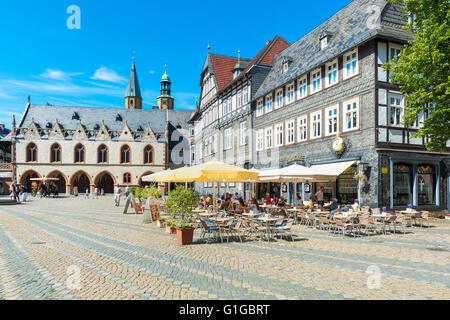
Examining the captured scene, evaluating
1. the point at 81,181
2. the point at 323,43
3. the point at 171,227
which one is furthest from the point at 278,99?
the point at 81,181

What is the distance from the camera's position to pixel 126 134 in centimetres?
6303

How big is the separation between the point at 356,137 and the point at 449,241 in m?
7.92

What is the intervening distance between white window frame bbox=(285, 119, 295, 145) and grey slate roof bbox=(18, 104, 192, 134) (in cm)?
4415

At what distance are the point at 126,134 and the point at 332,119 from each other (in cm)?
4927

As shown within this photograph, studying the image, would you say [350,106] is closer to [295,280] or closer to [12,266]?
[295,280]

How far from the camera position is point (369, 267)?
7.82 meters

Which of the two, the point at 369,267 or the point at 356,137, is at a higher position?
the point at 356,137

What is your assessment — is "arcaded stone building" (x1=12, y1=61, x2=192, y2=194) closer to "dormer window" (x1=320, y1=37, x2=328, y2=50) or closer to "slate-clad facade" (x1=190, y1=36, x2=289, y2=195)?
"slate-clad facade" (x1=190, y1=36, x2=289, y2=195)

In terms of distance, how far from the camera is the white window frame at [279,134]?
2523cm

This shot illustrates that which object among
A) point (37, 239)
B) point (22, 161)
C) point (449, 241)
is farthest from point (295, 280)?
point (22, 161)

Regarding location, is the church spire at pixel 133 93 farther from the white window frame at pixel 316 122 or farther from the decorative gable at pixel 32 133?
the white window frame at pixel 316 122

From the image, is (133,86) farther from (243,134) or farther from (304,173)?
(304,173)

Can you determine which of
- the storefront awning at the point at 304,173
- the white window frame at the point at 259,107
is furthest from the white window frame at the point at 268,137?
the storefront awning at the point at 304,173

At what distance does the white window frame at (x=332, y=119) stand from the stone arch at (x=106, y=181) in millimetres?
47732
